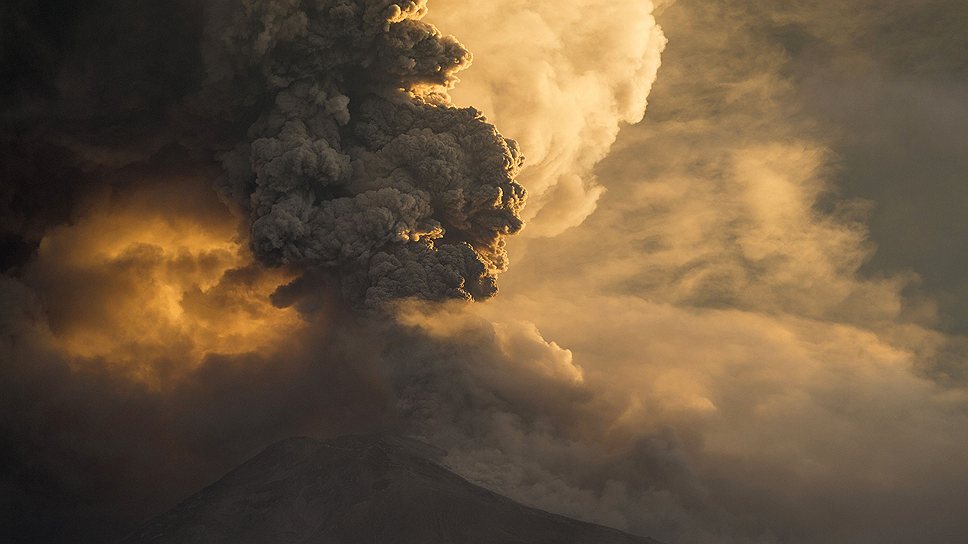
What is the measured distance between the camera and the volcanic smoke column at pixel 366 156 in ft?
132

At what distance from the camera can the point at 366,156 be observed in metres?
42.5

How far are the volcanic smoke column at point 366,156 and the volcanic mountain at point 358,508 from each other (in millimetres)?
6681

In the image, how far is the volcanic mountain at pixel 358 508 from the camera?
38344 millimetres

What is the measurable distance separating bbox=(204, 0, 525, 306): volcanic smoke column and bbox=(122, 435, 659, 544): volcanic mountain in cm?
668

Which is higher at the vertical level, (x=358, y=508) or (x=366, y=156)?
(x=366, y=156)

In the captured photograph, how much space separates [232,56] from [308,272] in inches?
358

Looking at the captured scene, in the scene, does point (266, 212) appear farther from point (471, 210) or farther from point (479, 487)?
point (479, 487)

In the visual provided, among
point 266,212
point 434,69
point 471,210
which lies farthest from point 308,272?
point 434,69

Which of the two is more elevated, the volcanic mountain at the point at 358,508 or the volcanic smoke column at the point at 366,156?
the volcanic smoke column at the point at 366,156

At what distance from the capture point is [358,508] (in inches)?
1566

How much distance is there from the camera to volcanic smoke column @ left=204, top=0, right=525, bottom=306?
40188 mm

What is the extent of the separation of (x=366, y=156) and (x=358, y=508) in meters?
14.2

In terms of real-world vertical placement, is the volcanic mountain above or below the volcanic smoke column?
below

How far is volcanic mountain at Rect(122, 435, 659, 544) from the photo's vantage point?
126ft
